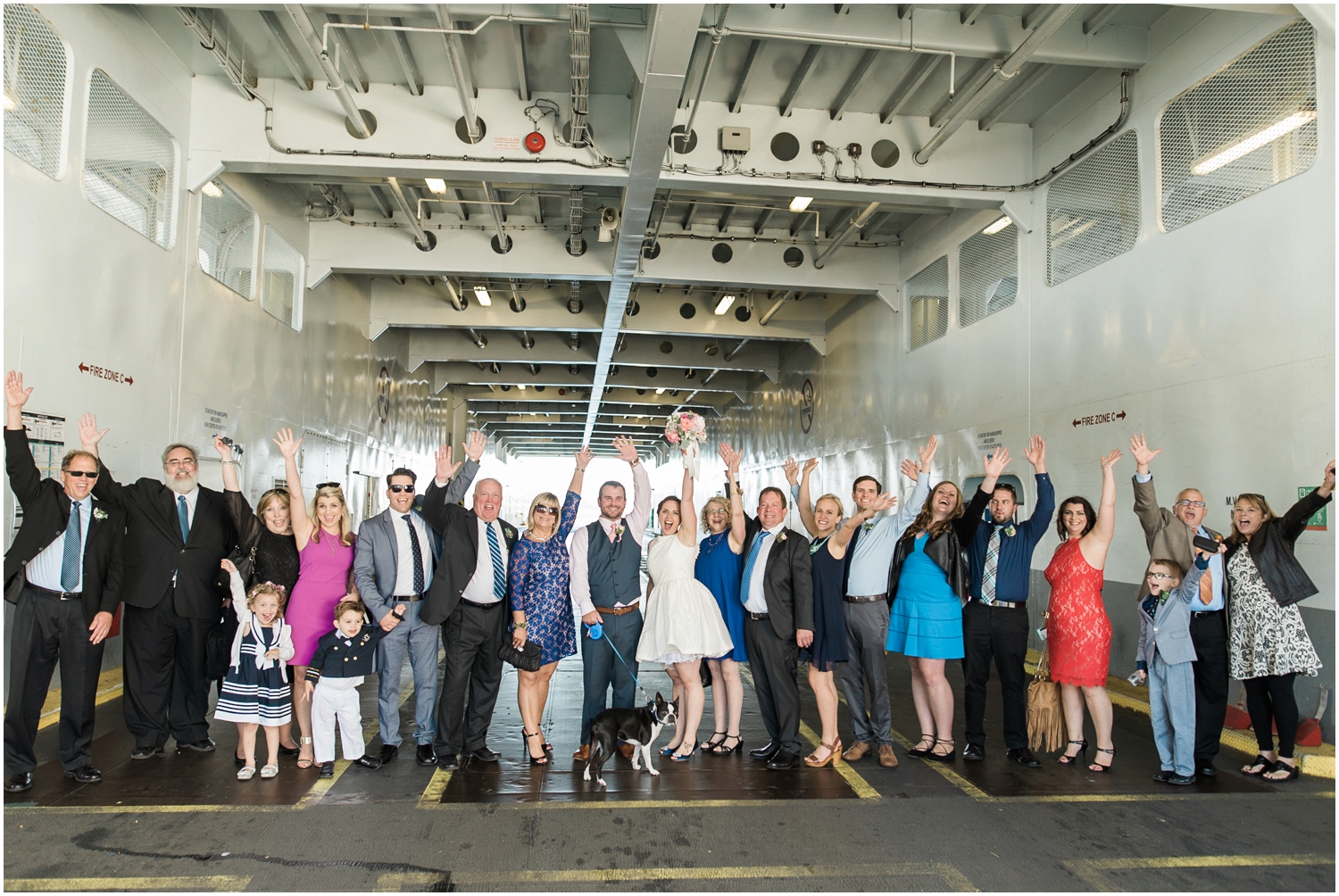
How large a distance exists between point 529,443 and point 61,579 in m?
37.5

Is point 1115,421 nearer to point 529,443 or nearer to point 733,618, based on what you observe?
point 733,618

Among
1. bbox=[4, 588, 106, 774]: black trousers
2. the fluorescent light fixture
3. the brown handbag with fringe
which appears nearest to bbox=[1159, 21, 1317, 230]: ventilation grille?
the fluorescent light fixture

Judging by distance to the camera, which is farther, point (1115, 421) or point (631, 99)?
point (631, 99)

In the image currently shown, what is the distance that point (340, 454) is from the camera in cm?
1409

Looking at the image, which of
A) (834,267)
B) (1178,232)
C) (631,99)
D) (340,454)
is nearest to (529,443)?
(340,454)

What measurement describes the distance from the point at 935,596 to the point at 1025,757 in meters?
1.14

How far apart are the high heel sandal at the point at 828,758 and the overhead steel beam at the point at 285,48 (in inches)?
284

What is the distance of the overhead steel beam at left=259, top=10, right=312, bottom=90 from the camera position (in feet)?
23.9

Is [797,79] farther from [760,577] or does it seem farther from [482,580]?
[482,580]

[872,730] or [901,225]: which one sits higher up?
[901,225]

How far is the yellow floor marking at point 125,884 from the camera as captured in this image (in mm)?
3371

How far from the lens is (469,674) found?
511cm

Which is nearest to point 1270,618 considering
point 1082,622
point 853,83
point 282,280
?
point 1082,622

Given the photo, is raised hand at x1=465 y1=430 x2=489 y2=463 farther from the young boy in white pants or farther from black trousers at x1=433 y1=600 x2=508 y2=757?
the young boy in white pants
